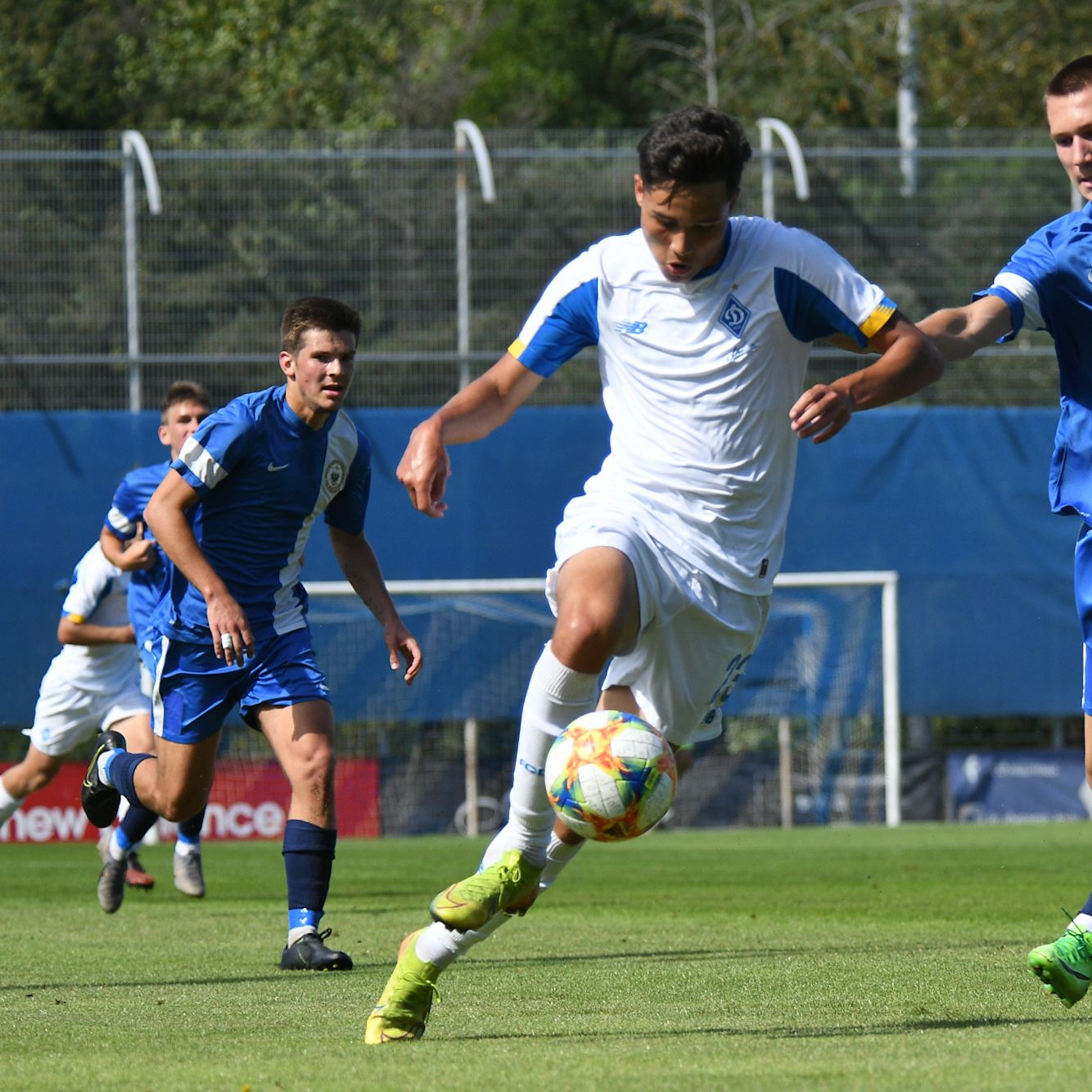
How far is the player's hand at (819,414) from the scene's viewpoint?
444cm

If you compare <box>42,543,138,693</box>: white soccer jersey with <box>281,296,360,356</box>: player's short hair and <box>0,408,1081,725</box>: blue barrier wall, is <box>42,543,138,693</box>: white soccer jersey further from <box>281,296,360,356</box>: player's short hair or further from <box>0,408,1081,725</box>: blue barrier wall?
<box>0,408,1081,725</box>: blue barrier wall

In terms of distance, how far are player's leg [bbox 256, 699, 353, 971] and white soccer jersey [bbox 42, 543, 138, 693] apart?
399 centimetres

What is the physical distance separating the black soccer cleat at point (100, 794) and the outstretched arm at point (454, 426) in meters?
3.44

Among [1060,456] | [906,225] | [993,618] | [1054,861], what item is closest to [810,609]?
[993,618]

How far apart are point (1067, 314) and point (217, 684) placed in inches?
137

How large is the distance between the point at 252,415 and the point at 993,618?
12348mm

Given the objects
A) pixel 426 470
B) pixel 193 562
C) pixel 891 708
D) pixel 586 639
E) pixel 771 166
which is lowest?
pixel 891 708

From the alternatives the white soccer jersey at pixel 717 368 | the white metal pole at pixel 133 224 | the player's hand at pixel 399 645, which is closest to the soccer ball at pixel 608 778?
the white soccer jersey at pixel 717 368

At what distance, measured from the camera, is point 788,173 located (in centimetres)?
1809

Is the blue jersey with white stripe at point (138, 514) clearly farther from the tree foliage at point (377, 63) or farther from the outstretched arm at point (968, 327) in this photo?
the tree foliage at point (377, 63)

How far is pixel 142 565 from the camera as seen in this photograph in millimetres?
9766

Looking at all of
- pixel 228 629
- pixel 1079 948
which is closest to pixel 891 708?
pixel 228 629

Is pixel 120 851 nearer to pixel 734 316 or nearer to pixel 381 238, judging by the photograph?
pixel 734 316

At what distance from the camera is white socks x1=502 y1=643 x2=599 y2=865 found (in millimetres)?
4844
